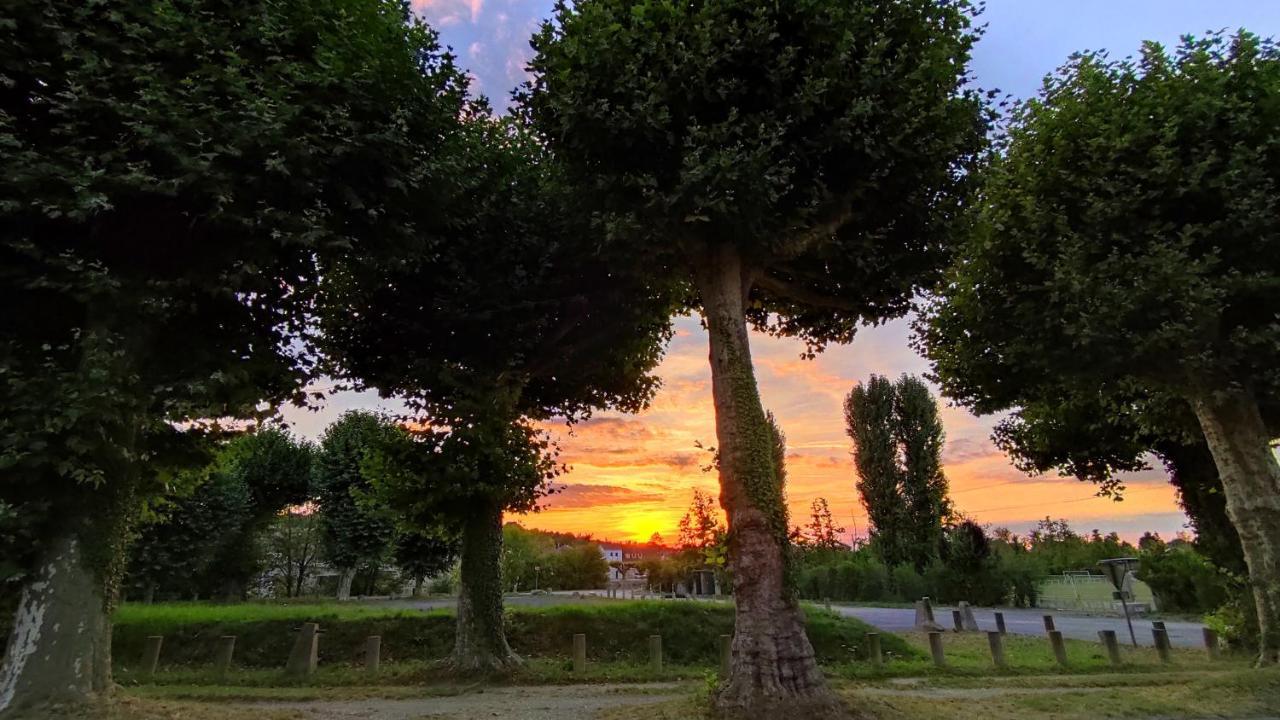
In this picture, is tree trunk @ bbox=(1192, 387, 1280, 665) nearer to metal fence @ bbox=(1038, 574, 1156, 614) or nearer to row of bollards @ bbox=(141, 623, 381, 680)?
row of bollards @ bbox=(141, 623, 381, 680)

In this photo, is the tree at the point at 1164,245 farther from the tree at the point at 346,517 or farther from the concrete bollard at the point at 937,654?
the tree at the point at 346,517

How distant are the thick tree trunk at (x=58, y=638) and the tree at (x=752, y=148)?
7564 mm

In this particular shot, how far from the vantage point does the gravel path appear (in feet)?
30.9

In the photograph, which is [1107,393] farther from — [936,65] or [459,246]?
[459,246]

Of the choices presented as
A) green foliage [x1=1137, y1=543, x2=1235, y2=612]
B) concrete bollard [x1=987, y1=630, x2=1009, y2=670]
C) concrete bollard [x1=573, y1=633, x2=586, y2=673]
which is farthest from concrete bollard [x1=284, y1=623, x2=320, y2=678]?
green foliage [x1=1137, y1=543, x2=1235, y2=612]

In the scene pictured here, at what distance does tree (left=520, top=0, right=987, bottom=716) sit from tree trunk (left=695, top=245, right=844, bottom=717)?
0.8 inches

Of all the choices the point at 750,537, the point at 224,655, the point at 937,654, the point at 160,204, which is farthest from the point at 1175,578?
the point at 160,204

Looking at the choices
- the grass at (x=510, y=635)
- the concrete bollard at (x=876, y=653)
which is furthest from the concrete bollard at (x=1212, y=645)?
the concrete bollard at (x=876, y=653)

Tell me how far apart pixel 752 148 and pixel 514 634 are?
13878mm

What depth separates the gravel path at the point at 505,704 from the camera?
941cm

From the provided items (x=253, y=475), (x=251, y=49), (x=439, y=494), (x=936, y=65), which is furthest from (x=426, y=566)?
(x=936, y=65)

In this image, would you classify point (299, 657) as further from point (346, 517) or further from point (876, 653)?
point (346, 517)

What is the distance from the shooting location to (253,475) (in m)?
42.0

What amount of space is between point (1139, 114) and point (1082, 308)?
342 centimetres
